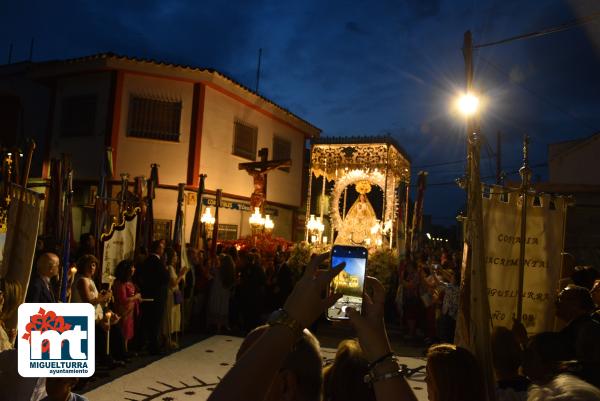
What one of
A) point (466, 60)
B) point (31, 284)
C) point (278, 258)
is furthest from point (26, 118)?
point (466, 60)

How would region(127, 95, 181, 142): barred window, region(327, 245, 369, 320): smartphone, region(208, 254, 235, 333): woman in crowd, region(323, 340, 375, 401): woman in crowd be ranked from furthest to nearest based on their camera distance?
region(127, 95, 181, 142): barred window
region(208, 254, 235, 333): woman in crowd
region(327, 245, 369, 320): smartphone
region(323, 340, 375, 401): woman in crowd

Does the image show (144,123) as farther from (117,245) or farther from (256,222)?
(117,245)

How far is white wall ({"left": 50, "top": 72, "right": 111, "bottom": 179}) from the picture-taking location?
619 inches

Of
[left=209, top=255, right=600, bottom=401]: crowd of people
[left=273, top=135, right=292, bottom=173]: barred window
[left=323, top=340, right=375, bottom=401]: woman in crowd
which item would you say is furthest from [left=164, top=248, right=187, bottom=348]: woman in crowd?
[left=273, top=135, right=292, bottom=173]: barred window

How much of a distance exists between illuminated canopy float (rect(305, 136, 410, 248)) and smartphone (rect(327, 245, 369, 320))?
1358 centimetres

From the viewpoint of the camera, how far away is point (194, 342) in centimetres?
957

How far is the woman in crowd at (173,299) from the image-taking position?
865 cm

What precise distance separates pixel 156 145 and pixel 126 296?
30.7 ft

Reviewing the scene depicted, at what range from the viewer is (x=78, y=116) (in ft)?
54.0

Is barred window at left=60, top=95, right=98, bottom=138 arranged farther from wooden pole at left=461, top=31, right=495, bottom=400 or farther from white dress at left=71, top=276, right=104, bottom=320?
wooden pole at left=461, top=31, right=495, bottom=400

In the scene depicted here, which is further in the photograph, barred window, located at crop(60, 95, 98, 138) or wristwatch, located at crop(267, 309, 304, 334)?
barred window, located at crop(60, 95, 98, 138)

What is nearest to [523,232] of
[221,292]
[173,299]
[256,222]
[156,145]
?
[173,299]

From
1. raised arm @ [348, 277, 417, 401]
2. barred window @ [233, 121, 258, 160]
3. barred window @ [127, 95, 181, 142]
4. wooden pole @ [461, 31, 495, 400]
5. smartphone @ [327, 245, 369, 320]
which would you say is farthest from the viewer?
barred window @ [233, 121, 258, 160]

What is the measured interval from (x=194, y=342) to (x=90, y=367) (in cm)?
659
